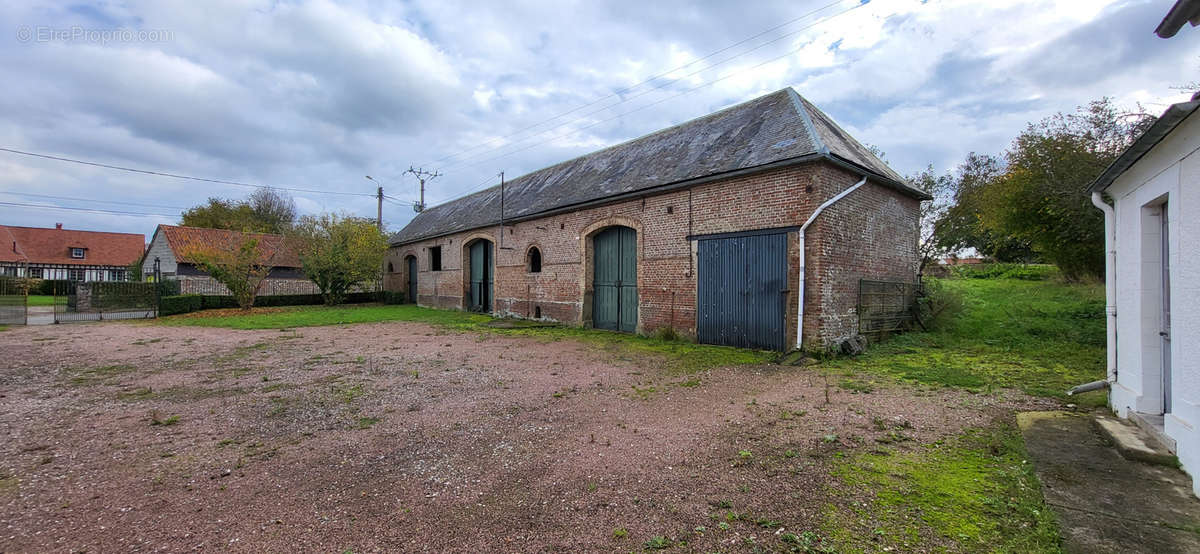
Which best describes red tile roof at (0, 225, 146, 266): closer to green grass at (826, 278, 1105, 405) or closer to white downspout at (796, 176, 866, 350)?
white downspout at (796, 176, 866, 350)

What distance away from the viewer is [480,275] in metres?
19.2

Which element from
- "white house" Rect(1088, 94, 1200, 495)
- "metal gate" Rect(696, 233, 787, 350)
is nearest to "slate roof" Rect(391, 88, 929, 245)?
"metal gate" Rect(696, 233, 787, 350)

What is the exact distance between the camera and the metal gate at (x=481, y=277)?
1873cm

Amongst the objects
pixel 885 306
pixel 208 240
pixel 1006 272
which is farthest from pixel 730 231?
pixel 208 240

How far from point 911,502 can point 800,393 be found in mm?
2961

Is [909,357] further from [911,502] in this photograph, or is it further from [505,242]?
[505,242]

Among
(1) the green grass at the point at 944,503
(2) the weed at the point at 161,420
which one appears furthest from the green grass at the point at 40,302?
(1) the green grass at the point at 944,503

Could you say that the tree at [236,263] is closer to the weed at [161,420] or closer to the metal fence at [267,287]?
the metal fence at [267,287]

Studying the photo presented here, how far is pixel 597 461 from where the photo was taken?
3623 millimetres

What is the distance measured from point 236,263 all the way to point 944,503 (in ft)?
77.5

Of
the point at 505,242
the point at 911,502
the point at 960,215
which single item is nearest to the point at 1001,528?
the point at 911,502

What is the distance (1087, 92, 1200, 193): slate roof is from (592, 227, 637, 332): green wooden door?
8773mm

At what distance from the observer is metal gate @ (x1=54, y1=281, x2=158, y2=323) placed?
17094mm

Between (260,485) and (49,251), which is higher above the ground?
(49,251)
